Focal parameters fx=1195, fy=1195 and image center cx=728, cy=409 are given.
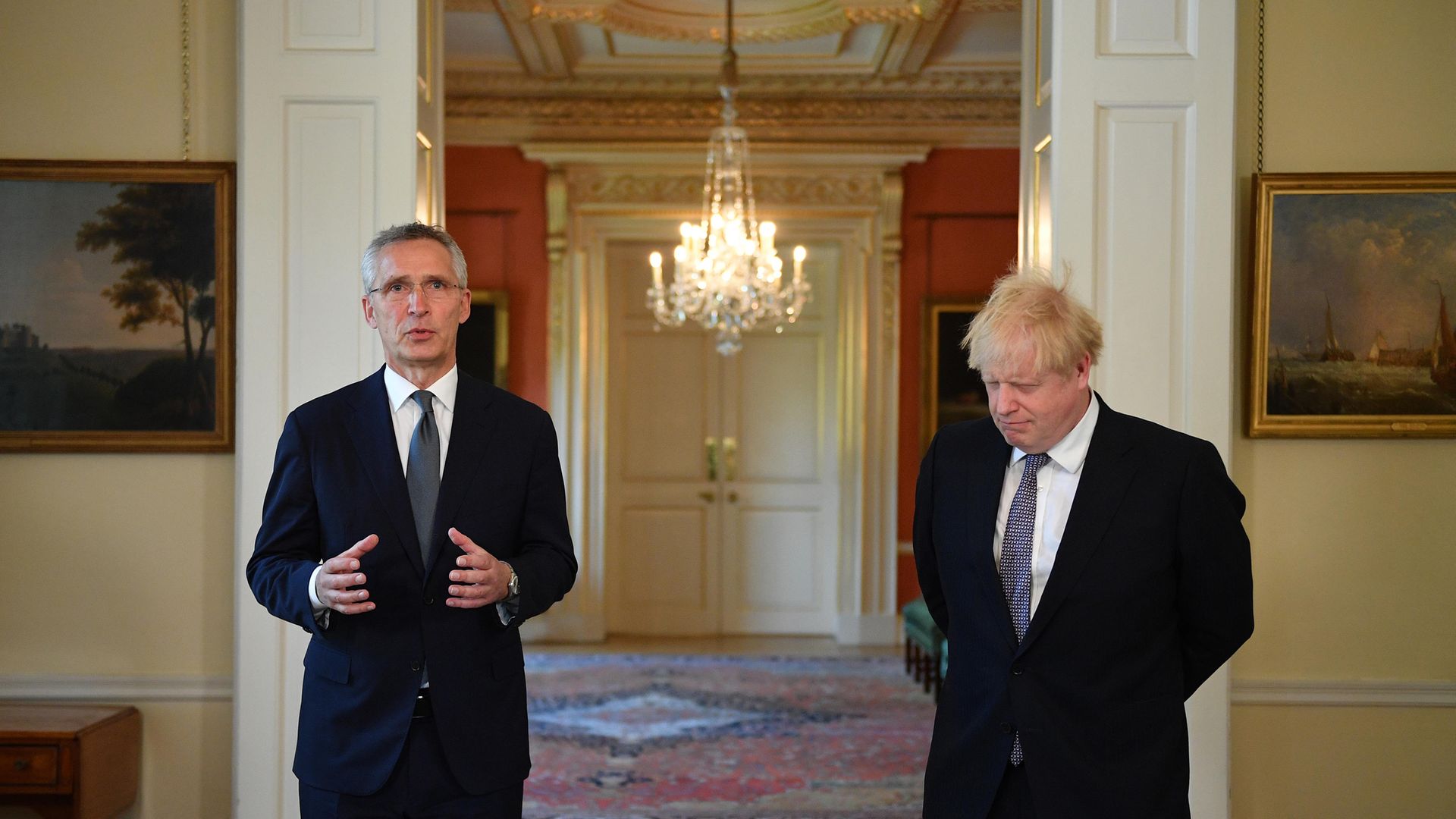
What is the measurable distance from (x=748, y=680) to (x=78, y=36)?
480 cm

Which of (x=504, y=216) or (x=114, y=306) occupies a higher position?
(x=504, y=216)

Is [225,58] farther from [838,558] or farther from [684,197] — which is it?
[838,558]

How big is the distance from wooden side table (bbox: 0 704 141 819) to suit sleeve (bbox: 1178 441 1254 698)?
2.70 meters

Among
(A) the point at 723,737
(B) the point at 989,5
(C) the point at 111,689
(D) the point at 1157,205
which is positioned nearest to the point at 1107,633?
(D) the point at 1157,205

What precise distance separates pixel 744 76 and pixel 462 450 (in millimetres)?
6090

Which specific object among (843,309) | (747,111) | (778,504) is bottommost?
(778,504)

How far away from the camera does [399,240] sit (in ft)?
7.16

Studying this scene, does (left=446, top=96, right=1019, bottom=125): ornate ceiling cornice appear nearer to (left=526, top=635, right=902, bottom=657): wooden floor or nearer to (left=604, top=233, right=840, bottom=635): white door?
(left=604, top=233, right=840, bottom=635): white door

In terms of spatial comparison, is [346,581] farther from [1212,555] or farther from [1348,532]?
Answer: [1348,532]

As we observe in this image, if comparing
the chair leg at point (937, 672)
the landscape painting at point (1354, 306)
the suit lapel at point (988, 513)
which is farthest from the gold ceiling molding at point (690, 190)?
the suit lapel at point (988, 513)

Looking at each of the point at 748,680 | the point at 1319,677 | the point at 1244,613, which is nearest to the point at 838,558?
the point at 748,680

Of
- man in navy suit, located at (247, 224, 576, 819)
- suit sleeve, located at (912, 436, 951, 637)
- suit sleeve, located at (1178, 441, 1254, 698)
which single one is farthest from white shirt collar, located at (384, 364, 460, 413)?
suit sleeve, located at (1178, 441, 1254, 698)

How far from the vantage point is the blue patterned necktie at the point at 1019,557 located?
1999 millimetres

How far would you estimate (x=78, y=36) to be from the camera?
336 centimetres
